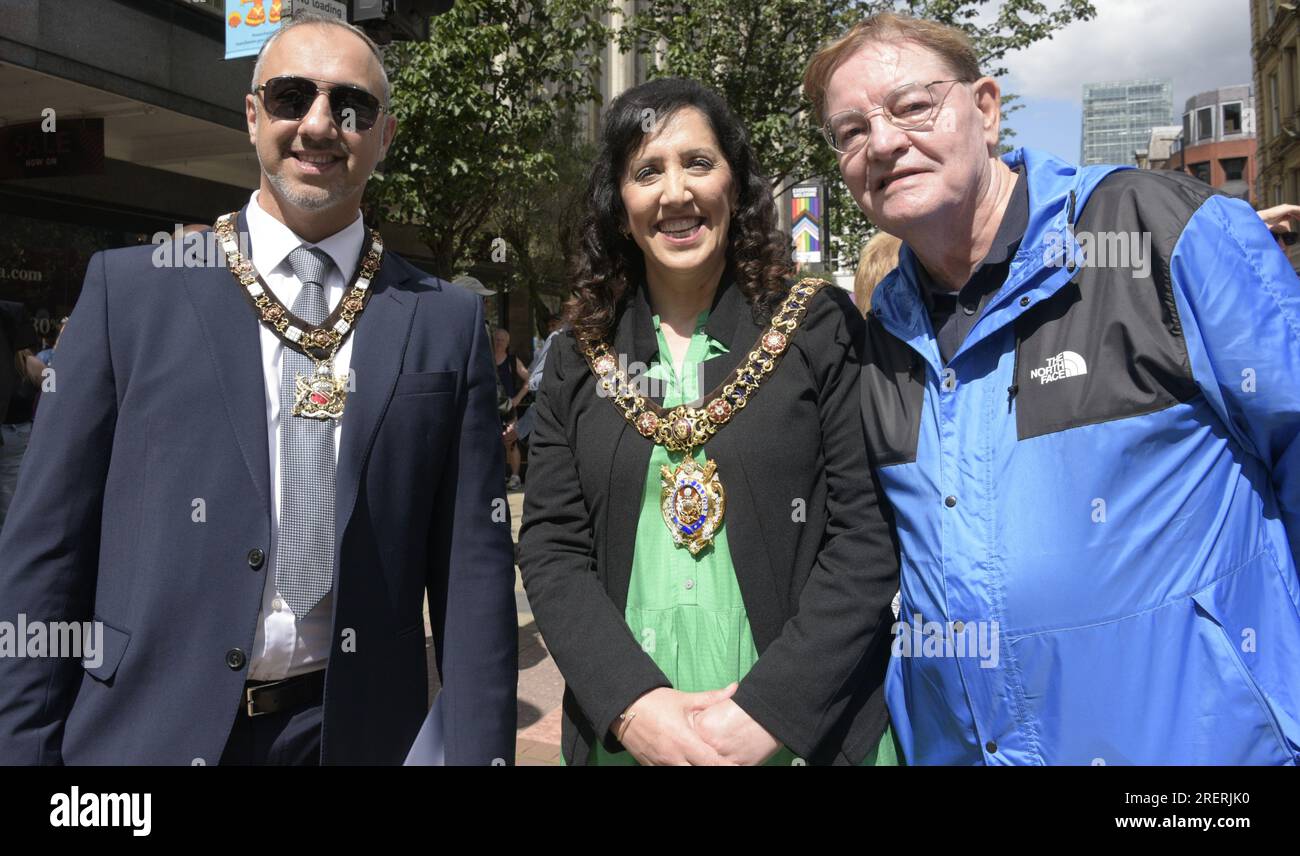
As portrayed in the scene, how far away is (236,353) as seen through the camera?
191 centimetres

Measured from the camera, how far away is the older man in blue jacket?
1745 mm

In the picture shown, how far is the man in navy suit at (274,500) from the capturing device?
5.93 ft

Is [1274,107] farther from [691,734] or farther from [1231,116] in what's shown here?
[691,734]

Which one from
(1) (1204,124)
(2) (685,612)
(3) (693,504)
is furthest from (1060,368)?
(1) (1204,124)

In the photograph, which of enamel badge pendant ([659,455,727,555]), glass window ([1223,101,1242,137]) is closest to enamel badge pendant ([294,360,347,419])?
enamel badge pendant ([659,455,727,555])

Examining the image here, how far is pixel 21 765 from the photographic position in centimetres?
177

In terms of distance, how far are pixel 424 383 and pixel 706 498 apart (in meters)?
0.67

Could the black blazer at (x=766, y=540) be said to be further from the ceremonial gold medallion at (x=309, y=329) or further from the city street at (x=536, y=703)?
the city street at (x=536, y=703)

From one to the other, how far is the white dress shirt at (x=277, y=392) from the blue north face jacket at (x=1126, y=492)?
4.19 ft

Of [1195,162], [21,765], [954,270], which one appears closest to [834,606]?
[954,270]

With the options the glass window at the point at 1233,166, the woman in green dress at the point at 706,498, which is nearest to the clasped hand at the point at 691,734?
the woman in green dress at the point at 706,498

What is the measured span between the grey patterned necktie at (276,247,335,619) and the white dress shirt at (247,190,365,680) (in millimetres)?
15

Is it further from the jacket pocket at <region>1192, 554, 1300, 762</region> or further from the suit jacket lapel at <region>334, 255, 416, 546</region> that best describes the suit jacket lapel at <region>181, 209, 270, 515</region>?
the jacket pocket at <region>1192, 554, 1300, 762</region>

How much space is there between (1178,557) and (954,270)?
0.75 meters
